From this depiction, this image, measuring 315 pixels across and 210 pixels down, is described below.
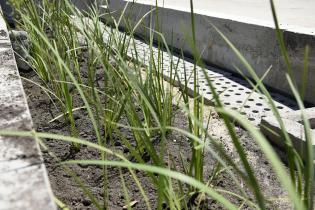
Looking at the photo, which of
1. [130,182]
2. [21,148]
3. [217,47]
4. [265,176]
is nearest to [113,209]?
[130,182]

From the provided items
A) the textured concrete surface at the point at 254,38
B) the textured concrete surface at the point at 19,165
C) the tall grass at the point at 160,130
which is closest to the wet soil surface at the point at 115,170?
the tall grass at the point at 160,130

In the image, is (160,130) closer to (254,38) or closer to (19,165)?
(19,165)

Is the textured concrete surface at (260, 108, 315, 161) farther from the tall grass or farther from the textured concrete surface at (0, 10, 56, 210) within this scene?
the textured concrete surface at (0, 10, 56, 210)

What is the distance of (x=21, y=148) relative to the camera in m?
0.92

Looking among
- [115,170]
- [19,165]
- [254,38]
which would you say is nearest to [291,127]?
[115,170]

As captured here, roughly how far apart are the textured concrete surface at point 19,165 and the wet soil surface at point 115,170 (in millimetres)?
246

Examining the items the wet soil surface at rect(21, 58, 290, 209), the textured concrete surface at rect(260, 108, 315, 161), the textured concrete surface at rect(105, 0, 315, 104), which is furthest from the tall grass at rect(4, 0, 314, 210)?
the textured concrete surface at rect(105, 0, 315, 104)

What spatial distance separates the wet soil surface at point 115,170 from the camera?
122 cm

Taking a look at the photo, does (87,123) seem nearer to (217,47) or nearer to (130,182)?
(130,182)

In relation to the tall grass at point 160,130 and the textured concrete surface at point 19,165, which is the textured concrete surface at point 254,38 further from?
the textured concrete surface at point 19,165

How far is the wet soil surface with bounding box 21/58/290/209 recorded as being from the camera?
1220 millimetres

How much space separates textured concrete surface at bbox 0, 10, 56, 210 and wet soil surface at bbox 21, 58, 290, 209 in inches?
9.7

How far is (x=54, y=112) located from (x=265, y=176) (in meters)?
1.03

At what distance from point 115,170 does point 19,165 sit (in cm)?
54
